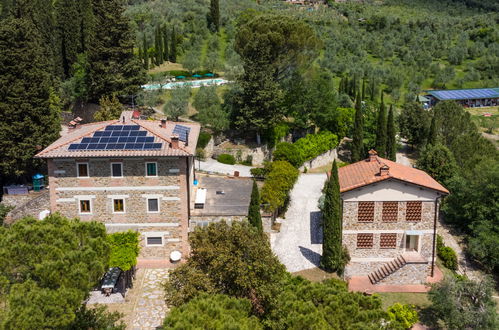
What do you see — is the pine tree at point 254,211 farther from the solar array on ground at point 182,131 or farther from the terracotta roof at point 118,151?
the solar array on ground at point 182,131

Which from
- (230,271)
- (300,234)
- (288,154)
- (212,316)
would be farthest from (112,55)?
(212,316)

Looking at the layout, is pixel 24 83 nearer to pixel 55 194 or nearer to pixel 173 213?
pixel 55 194

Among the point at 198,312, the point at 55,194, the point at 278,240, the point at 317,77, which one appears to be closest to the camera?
the point at 198,312

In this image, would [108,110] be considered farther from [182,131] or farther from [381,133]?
[381,133]

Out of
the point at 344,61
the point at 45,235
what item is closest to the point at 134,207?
the point at 45,235

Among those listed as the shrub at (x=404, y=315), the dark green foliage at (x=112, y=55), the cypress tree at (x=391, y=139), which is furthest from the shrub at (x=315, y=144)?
the shrub at (x=404, y=315)
